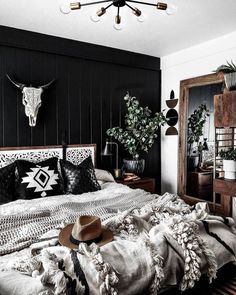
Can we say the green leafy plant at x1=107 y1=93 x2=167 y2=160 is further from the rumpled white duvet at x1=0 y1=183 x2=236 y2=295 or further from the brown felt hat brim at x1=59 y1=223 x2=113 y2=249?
the brown felt hat brim at x1=59 y1=223 x2=113 y2=249

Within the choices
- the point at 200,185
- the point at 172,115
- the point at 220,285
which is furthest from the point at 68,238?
the point at 172,115

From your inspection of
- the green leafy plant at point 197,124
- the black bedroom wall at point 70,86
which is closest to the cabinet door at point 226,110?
the green leafy plant at point 197,124

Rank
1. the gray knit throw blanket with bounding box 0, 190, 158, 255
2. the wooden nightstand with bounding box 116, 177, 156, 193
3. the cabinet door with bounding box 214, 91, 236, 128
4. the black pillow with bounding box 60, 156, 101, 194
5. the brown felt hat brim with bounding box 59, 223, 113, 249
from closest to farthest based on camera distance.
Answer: the brown felt hat brim with bounding box 59, 223, 113, 249
the gray knit throw blanket with bounding box 0, 190, 158, 255
the cabinet door with bounding box 214, 91, 236, 128
the black pillow with bounding box 60, 156, 101, 194
the wooden nightstand with bounding box 116, 177, 156, 193

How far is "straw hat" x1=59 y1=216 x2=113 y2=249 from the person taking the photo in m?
1.39

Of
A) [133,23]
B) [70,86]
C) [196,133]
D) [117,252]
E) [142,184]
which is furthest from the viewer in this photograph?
[196,133]

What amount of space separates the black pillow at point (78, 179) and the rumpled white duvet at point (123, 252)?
Result: 2.52ft

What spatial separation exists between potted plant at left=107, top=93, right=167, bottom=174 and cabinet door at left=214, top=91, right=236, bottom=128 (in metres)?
1.31

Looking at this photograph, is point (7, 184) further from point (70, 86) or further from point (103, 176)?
point (70, 86)

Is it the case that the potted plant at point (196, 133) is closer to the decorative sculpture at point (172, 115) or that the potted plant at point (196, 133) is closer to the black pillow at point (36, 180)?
the decorative sculpture at point (172, 115)

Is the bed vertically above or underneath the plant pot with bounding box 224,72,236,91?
underneath

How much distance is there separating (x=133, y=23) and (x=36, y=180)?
6.85 feet

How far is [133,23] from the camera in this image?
3055 millimetres

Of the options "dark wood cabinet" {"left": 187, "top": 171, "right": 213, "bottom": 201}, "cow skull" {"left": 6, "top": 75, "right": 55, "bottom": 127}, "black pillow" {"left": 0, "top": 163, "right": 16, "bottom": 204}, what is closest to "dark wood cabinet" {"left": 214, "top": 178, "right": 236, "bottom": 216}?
"dark wood cabinet" {"left": 187, "top": 171, "right": 213, "bottom": 201}

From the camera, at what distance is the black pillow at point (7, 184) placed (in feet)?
8.30
